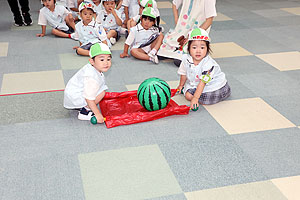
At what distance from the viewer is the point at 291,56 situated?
5961mm

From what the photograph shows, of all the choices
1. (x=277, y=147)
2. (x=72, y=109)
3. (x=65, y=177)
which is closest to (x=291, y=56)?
(x=277, y=147)

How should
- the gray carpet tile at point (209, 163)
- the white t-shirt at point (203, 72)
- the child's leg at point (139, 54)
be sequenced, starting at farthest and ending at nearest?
the child's leg at point (139, 54)
the white t-shirt at point (203, 72)
the gray carpet tile at point (209, 163)

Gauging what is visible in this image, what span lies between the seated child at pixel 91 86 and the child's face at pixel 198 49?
3.30 feet

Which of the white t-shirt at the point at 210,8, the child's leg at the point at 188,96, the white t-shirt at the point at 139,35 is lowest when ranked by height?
the child's leg at the point at 188,96

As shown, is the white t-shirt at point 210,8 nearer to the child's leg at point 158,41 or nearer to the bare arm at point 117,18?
the child's leg at point 158,41

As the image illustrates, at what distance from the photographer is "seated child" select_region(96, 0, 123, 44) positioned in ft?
22.1

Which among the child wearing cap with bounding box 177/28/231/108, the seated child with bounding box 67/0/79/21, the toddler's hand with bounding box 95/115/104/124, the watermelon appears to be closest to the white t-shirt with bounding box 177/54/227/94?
the child wearing cap with bounding box 177/28/231/108

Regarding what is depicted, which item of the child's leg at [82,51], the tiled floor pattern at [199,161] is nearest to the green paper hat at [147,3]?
the child's leg at [82,51]

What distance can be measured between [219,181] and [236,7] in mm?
7279

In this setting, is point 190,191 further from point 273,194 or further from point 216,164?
point 273,194

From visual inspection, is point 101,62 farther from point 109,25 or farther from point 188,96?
point 109,25

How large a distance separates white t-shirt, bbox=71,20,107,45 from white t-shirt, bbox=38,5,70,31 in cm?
98

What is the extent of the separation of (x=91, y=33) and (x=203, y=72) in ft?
8.75

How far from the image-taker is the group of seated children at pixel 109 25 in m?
5.72
